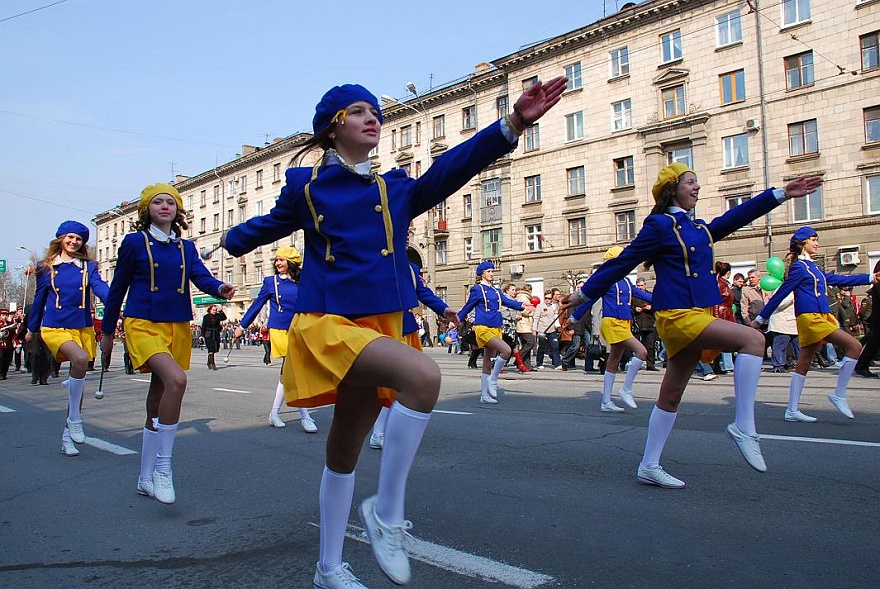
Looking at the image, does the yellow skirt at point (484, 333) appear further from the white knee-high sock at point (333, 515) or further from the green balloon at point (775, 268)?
the green balloon at point (775, 268)

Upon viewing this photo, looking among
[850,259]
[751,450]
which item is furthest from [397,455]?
[850,259]

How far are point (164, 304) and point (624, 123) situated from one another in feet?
113

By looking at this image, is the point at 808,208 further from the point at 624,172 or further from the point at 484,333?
the point at 484,333

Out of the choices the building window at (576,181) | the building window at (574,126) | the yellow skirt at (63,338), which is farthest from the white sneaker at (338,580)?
the building window at (574,126)

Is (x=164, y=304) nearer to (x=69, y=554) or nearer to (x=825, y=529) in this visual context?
(x=69, y=554)

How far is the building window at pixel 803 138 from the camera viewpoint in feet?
97.9

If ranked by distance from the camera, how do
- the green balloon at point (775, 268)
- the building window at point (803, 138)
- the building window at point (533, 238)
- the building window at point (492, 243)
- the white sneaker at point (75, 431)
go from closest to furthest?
the white sneaker at point (75, 431), the green balloon at point (775, 268), the building window at point (803, 138), the building window at point (533, 238), the building window at point (492, 243)

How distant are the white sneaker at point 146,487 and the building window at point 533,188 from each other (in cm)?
3669

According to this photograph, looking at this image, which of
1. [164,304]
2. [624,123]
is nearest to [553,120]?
[624,123]

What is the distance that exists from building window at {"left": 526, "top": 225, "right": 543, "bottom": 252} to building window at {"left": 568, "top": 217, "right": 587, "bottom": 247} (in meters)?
2.08

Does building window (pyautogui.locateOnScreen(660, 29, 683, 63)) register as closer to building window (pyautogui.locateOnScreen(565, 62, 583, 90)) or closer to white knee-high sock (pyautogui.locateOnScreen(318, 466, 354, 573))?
building window (pyautogui.locateOnScreen(565, 62, 583, 90))

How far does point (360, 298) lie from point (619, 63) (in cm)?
3685

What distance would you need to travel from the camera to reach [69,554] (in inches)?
152

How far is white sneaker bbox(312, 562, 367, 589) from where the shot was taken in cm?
291
